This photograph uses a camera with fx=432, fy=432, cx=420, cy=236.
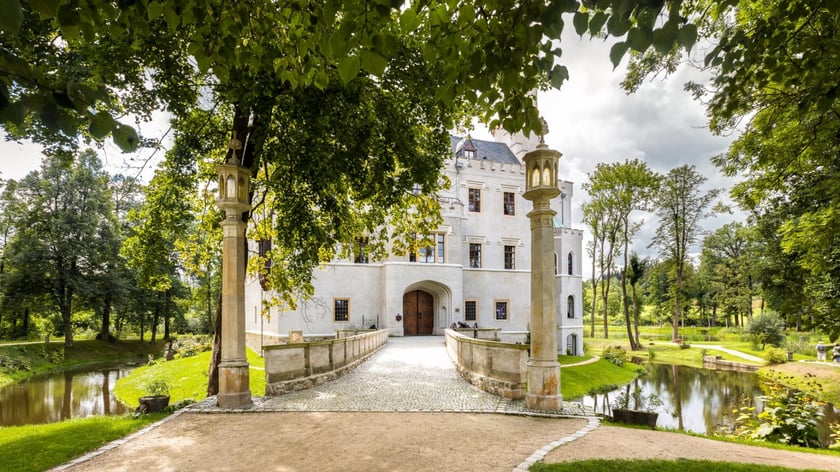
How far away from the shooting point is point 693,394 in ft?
59.9

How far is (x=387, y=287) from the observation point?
24469mm

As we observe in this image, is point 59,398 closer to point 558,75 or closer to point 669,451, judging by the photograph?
point 669,451

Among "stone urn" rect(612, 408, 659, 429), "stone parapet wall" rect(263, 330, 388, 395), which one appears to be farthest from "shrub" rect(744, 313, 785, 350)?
"stone parapet wall" rect(263, 330, 388, 395)

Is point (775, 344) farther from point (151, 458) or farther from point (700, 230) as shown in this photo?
point (151, 458)

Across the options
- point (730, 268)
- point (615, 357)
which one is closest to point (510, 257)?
point (615, 357)

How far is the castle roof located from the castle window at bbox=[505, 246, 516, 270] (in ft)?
19.9

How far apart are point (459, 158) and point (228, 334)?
22.1 m

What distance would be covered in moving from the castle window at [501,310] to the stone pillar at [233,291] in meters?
21.1

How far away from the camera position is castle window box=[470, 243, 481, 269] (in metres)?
28.1

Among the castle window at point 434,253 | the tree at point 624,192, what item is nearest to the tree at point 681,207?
the tree at point 624,192

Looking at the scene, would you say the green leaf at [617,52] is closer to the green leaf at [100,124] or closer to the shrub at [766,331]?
the green leaf at [100,124]

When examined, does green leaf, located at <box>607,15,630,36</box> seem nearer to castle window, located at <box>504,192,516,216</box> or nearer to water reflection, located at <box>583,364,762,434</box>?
water reflection, located at <box>583,364,762,434</box>

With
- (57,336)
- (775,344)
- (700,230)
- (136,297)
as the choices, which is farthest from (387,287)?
(57,336)

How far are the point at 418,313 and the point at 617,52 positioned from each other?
24.4m
